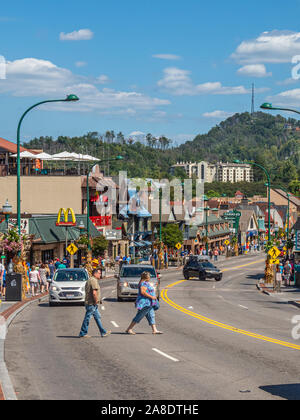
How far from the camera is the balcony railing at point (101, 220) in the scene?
73.3 metres

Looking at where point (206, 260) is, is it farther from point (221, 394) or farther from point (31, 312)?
point (221, 394)

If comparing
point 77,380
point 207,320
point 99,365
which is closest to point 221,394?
point 77,380

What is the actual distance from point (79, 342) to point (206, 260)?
4255 centimetres

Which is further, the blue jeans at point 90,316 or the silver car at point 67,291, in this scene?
the silver car at point 67,291

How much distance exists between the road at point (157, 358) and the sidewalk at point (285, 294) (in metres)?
9.23

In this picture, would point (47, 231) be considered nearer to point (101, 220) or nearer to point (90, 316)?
point (101, 220)

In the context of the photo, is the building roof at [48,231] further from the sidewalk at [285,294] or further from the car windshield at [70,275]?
the car windshield at [70,275]

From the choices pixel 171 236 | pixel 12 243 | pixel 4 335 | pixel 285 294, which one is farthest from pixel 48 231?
pixel 4 335

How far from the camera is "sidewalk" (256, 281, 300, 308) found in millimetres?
34844

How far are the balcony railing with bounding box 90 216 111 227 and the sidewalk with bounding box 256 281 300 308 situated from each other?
28.6 m

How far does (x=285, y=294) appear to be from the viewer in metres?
40.1

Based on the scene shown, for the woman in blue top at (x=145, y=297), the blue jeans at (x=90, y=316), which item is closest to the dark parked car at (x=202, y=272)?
the woman in blue top at (x=145, y=297)

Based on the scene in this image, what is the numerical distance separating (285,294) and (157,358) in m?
26.7

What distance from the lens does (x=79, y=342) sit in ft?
56.1
